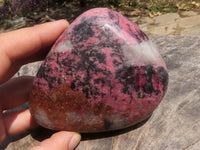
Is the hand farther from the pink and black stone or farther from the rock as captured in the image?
the rock

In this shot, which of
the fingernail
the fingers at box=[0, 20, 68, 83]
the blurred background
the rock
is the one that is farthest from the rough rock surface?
the blurred background

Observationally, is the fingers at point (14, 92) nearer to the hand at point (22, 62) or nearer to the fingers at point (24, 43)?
the hand at point (22, 62)

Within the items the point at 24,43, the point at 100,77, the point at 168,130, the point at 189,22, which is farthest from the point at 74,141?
the point at 189,22

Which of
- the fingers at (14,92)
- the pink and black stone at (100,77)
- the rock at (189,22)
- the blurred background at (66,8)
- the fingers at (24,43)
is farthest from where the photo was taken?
the blurred background at (66,8)

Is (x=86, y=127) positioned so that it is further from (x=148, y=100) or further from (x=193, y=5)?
(x=193, y=5)

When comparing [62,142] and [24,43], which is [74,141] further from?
[24,43]

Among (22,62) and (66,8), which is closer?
(22,62)

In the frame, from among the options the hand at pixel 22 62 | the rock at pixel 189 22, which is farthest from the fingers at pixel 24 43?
the rock at pixel 189 22
